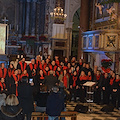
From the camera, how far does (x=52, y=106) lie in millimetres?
6266

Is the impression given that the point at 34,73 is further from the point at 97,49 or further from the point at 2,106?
the point at 2,106

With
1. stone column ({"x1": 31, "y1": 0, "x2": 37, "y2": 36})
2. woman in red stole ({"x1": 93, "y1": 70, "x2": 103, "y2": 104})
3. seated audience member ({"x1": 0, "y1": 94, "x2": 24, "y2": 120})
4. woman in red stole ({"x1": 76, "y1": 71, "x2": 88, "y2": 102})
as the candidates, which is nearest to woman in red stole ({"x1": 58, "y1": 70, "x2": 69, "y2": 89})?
woman in red stole ({"x1": 76, "y1": 71, "x2": 88, "y2": 102})

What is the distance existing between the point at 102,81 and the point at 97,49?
10.1 ft

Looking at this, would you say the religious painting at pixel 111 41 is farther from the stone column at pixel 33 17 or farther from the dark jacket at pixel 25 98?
the stone column at pixel 33 17

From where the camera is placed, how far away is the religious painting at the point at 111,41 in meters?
13.4

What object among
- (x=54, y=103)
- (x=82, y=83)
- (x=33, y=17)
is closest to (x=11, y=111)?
(x=54, y=103)

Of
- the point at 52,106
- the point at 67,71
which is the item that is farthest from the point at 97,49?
the point at 52,106

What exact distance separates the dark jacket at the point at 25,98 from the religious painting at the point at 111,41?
297 inches

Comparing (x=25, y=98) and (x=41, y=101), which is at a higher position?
(x=25, y=98)

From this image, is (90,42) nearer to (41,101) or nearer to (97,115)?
(97,115)

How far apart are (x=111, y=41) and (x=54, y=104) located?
7917 millimetres

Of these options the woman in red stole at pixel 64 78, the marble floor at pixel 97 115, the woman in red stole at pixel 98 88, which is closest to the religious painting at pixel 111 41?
the woman in red stole at pixel 98 88

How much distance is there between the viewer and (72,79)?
11734 millimetres

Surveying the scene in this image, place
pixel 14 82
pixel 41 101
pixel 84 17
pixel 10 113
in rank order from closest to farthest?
1. pixel 10 113
2. pixel 41 101
3. pixel 14 82
4. pixel 84 17
